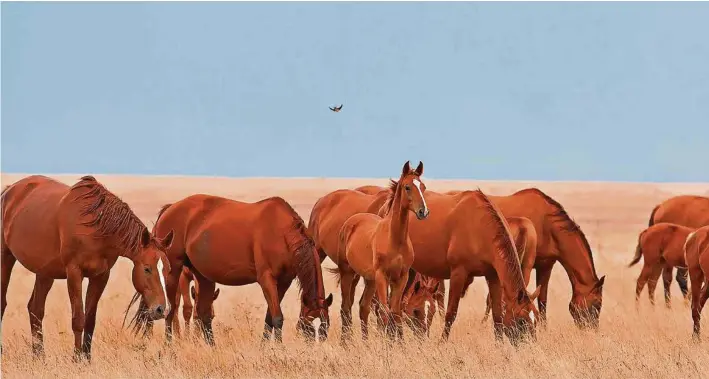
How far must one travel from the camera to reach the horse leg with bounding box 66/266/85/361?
36.7 ft

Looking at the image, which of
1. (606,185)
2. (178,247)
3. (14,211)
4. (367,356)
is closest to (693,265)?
(367,356)

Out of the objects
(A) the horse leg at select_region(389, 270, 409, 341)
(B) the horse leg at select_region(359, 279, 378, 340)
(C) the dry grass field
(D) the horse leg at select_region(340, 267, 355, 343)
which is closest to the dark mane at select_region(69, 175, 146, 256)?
(C) the dry grass field

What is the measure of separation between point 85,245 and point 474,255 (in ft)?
15.2

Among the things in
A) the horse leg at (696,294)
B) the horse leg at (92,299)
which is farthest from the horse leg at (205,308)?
the horse leg at (696,294)

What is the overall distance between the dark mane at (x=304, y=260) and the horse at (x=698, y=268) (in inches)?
187

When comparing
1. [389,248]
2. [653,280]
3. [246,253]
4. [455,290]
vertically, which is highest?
[389,248]

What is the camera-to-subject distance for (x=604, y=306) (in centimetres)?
1805

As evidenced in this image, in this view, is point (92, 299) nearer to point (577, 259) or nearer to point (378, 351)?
point (378, 351)

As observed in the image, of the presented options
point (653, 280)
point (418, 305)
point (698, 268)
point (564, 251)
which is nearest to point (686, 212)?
point (653, 280)

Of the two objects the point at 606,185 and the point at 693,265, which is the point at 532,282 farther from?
the point at 606,185

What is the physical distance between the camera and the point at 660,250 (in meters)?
18.1

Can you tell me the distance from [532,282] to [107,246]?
1433 cm

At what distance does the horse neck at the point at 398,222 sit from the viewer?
39.9 feet

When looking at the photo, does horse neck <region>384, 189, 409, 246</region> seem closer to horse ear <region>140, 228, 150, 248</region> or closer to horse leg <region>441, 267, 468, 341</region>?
horse leg <region>441, 267, 468, 341</region>
